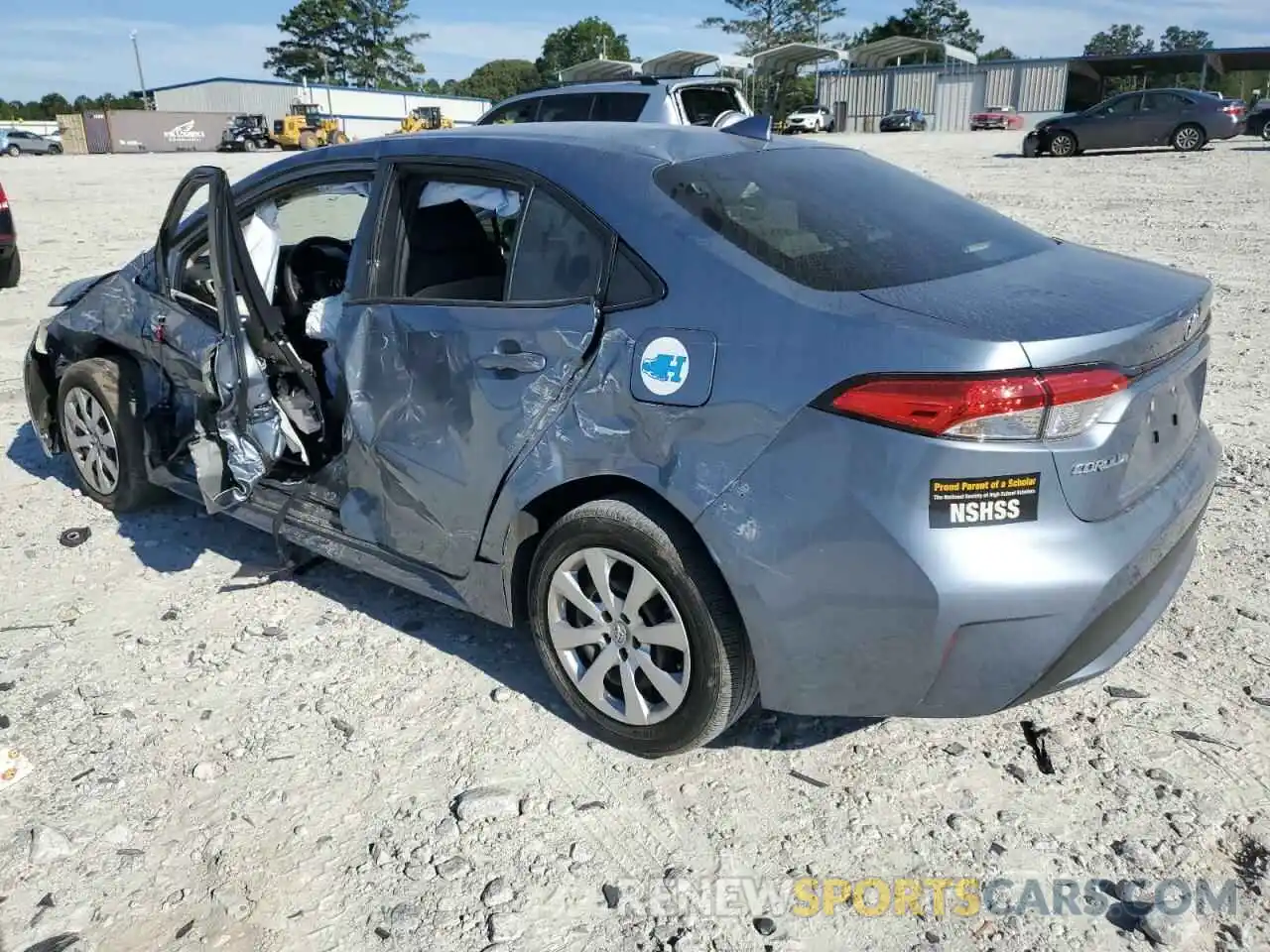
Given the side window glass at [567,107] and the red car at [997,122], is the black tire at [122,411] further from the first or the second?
the red car at [997,122]

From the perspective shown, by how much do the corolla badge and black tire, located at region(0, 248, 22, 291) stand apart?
11437 mm

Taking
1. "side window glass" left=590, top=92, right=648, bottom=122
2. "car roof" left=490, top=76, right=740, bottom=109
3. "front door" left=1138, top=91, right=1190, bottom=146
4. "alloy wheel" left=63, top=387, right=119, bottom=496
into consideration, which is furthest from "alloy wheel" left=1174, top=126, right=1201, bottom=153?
"alloy wheel" left=63, top=387, right=119, bottom=496

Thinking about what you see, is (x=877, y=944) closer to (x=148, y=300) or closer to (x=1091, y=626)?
(x=1091, y=626)

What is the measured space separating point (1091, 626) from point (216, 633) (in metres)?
2.97

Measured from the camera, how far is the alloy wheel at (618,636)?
106 inches

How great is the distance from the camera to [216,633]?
3691 millimetres

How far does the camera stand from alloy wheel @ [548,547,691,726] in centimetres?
271

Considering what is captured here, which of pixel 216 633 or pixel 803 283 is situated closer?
pixel 803 283

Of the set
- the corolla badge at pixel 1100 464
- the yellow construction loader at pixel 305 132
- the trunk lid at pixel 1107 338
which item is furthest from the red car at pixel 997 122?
the corolla badge at pixel 1100 464

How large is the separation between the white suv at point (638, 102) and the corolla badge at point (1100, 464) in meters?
10.3

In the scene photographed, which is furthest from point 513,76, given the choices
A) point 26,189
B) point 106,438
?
point 106,438

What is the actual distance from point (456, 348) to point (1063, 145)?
25.4 m

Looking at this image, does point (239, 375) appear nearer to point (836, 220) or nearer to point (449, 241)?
point (449, 241)

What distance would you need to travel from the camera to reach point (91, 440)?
468 cm
